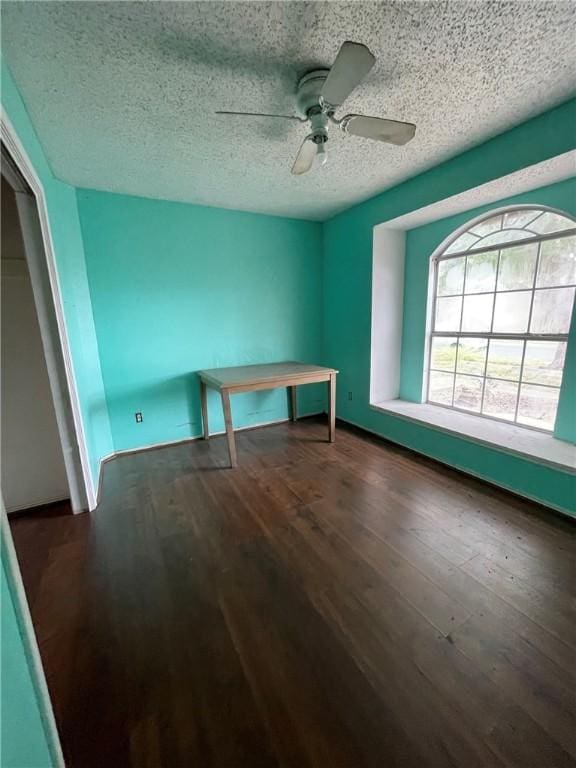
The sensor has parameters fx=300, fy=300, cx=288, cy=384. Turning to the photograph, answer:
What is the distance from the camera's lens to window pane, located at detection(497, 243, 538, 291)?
2.37m

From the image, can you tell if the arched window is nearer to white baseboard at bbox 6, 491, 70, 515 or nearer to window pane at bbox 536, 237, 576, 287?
window pane at bbox 536, 237, 576, 287

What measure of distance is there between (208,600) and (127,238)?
2.94 meters

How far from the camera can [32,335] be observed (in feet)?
6.68

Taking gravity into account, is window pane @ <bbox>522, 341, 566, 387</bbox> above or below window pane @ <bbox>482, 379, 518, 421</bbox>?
above

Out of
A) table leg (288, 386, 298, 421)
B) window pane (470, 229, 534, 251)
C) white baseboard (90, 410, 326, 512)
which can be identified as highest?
window pane (470, 229, 534, 251)

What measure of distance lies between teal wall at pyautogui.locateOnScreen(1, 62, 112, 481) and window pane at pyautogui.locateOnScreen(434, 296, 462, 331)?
325cm

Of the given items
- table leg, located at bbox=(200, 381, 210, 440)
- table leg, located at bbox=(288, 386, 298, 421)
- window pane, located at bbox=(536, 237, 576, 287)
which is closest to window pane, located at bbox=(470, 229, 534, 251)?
window pane, located at bbox=(536, 237, 576, 287)

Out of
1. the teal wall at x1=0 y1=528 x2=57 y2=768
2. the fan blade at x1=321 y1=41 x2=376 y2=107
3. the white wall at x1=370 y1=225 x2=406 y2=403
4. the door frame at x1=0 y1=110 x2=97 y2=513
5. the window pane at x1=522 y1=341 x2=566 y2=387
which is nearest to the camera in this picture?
the teal wall at x1=0 y1=528 x2=57 y2=768

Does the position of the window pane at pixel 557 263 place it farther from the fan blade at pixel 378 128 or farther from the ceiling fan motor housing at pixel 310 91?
the ceiling fan motor housing at pixel 310 91

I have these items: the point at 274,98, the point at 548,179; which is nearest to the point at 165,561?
the point at 274,98

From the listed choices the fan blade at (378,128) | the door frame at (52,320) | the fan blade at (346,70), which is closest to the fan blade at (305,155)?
the fan blade at (378,128)

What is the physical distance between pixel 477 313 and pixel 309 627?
280 centimetres

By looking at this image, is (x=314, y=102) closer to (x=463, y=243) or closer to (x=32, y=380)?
(x=463, y=243)

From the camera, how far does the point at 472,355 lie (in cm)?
284
